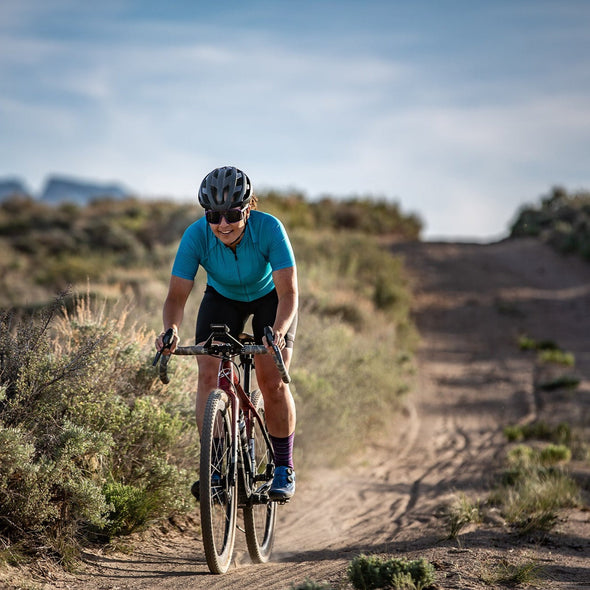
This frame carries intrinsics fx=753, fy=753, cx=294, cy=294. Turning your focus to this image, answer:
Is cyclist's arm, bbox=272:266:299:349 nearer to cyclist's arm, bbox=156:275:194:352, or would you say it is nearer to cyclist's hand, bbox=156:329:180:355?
cyclist's arm, bbox=156:275:194:352

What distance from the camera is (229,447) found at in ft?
16.2

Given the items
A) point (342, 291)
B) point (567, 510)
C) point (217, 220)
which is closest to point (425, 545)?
point (567, 510)

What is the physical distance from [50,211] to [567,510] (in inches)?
1438

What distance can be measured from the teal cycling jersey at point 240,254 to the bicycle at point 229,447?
0.45 metres

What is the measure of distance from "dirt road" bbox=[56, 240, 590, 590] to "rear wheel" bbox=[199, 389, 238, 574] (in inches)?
9.5

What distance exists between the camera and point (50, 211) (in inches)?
1559

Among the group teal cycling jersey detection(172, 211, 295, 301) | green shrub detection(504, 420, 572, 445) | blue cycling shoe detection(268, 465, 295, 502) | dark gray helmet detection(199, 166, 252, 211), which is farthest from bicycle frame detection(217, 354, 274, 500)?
green shrub detection(504, 420, 572, 445)

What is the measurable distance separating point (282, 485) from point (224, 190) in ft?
6.97

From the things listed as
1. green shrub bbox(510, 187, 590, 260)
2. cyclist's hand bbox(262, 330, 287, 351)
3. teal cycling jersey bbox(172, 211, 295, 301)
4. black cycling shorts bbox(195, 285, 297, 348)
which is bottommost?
cyclist's hand bbox(262, 330, 287, 351)

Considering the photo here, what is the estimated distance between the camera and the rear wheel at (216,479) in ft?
14.8

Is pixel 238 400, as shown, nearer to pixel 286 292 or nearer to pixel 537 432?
pixel 286 292

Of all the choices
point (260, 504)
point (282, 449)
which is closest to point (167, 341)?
point (282, 449)

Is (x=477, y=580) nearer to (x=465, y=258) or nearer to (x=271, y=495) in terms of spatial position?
(x=271, y=495)

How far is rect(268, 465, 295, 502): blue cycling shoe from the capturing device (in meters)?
5.28
